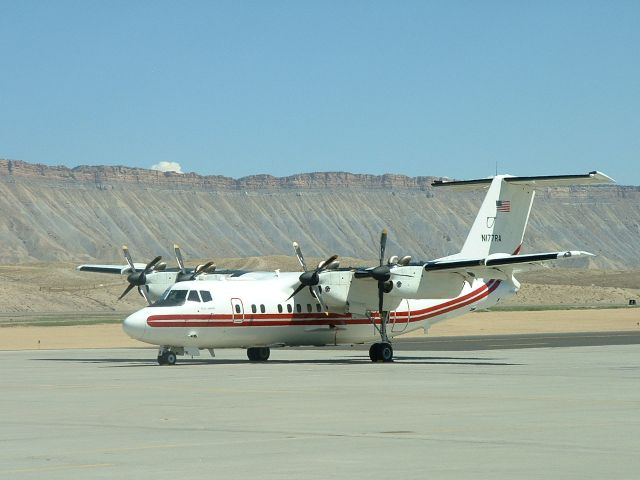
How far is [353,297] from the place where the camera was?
140 ft

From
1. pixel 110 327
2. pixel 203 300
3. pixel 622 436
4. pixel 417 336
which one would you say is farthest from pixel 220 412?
pixel 110 327

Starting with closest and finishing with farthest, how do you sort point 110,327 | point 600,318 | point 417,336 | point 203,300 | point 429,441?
point 429,441 → point 203,300 → point 417,336 → point 110,327 → point 600,318

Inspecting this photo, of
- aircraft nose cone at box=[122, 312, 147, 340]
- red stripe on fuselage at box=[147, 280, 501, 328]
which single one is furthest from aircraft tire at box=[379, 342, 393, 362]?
aircraft nose cone at box=[122, 312, 147, 340]

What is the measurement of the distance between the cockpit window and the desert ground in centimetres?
1941

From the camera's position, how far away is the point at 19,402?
25.5m

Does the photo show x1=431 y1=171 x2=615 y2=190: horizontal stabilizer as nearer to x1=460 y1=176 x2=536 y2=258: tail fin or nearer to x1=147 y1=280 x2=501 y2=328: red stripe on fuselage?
x1=460 y1=176 x2=536 y2=258: tail fin

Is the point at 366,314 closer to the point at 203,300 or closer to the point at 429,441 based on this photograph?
the point at 203,300

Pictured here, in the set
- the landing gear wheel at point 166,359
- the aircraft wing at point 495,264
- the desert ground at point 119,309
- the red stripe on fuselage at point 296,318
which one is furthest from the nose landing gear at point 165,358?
the desert ground at point 119,309

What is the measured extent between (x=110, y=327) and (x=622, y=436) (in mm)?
61519

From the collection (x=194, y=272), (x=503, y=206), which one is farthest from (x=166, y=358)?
(x=503, y=206)

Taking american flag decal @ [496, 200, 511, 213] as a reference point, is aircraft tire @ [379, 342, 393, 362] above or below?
below

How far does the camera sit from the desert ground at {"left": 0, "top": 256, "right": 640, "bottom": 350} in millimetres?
69500

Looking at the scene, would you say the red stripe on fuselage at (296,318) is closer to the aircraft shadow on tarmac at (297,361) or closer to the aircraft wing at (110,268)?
the aircraft shadow on tarmac at (297,361)

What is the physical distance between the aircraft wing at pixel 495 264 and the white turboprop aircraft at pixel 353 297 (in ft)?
0.11
